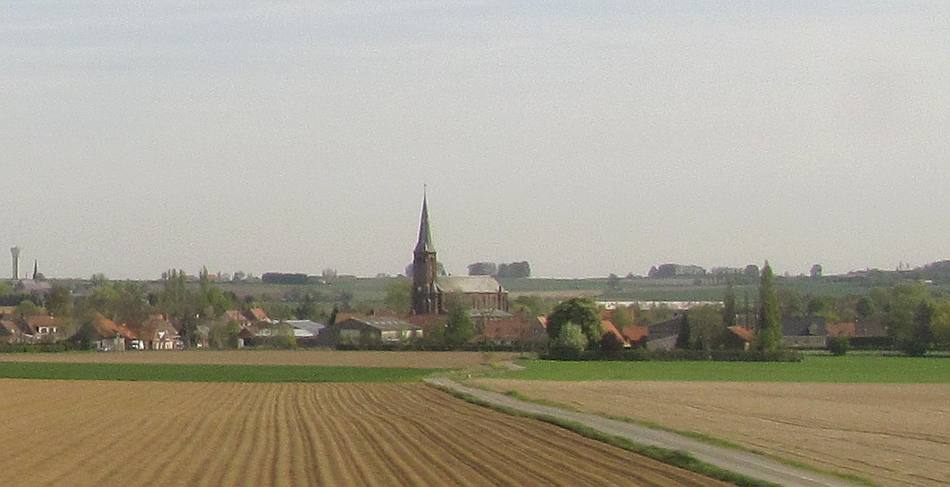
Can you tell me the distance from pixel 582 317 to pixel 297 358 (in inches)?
994

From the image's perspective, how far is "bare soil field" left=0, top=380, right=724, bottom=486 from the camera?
2702 centimetres

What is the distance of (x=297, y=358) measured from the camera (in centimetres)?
13012

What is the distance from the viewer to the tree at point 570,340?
128125 mm

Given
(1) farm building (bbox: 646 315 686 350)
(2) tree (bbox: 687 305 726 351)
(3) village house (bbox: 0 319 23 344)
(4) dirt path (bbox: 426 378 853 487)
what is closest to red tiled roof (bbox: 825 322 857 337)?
(1) farm building (bbox: 646 315 686 350)

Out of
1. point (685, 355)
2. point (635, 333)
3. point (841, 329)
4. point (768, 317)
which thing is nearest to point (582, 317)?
point (685, 355)

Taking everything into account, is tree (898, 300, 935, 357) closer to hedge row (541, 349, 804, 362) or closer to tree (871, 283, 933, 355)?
tree (871, 283, 933, 355)

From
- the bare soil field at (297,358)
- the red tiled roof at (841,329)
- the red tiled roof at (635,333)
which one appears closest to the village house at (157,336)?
the bare soil field at (297,358)

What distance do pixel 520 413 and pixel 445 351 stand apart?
9514 centimetres

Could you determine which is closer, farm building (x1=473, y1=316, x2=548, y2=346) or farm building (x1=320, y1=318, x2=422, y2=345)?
farm building (x1=320, y1=318, x2=422, y2=345)

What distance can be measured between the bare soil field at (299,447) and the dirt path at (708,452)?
1.30 m

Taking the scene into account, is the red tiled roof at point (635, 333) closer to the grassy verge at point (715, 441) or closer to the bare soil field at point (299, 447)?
the bare soil field at point (299, 447)

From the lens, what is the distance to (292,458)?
31.0 m

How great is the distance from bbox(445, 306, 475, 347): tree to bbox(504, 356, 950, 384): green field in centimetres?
3255

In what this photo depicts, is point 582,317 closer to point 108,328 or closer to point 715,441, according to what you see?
point 108,328
